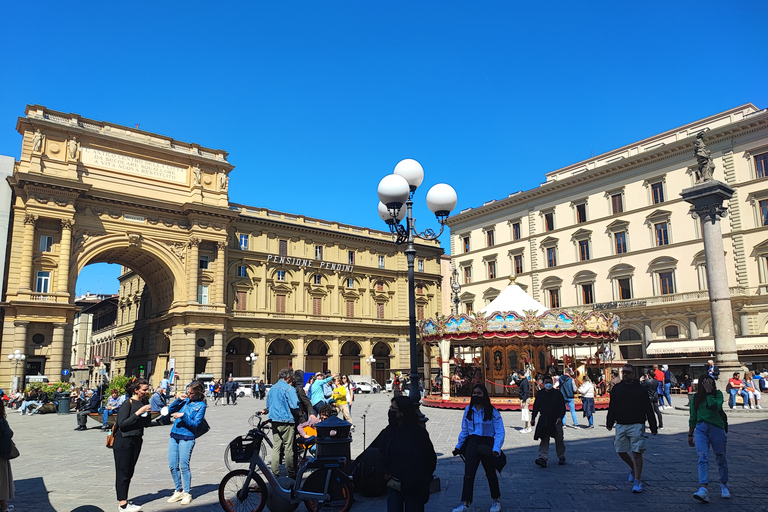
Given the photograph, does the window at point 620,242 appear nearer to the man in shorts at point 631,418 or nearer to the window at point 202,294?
the window at point 202,294

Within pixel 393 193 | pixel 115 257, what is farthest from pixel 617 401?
pixel 115 257

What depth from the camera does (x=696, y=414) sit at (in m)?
7.50

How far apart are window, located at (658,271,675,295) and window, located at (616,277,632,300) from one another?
6.97ft

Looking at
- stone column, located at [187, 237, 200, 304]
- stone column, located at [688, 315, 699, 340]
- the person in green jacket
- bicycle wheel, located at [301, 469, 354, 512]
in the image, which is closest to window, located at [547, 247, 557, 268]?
stone column, located at [688, 315, 699, 340]

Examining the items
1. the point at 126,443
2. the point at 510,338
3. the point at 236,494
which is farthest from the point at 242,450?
the point at 510,338

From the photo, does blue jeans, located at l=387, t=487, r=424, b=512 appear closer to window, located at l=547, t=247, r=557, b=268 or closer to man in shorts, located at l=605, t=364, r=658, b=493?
man in shorts, located at l=605, t=364, r=658, b=493

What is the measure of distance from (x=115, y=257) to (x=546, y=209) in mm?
33940

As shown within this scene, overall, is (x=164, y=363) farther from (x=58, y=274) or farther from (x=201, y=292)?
(x=58, y=274)

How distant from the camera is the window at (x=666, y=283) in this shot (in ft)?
121

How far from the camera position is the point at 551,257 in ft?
146

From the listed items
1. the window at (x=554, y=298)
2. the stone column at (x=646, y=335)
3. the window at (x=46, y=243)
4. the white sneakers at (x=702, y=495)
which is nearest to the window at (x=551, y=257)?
the window at (x=554, y=298)

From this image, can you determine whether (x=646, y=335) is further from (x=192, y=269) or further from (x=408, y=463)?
(x=408, y=463)

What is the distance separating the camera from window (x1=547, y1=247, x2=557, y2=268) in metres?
44.3

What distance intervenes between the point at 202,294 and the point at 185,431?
37.2 m
